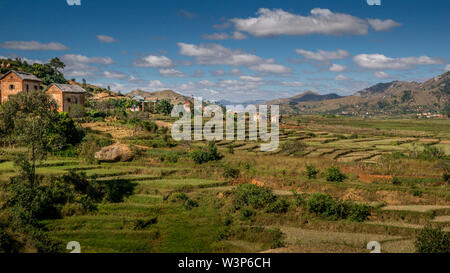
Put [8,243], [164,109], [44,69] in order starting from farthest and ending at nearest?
[44,69], [164,109], [8,243]

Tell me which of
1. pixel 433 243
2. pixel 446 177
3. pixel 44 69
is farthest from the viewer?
pixel 44 69

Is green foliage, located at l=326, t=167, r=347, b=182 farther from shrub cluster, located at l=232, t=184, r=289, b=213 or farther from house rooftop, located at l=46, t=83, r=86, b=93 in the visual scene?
house rooftop, located at l=46, t=83, r=86, b=93

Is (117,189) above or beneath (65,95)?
beneath

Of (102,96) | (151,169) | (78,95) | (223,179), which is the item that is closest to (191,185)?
(223,179)

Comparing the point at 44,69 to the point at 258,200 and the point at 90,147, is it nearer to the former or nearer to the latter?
the point at 90,147

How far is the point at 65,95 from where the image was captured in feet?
192

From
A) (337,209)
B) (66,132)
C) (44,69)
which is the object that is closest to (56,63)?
(44,69)

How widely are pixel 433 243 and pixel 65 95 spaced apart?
5828 centimetres

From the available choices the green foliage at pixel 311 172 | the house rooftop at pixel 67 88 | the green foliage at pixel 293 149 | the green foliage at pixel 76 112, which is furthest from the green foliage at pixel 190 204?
the house rooftop at pixel 67 88

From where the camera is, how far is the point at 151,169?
30.0m

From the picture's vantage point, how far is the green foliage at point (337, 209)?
20.9 m

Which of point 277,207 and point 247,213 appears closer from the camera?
point 247,213

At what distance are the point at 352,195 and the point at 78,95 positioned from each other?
53341 millimetres
